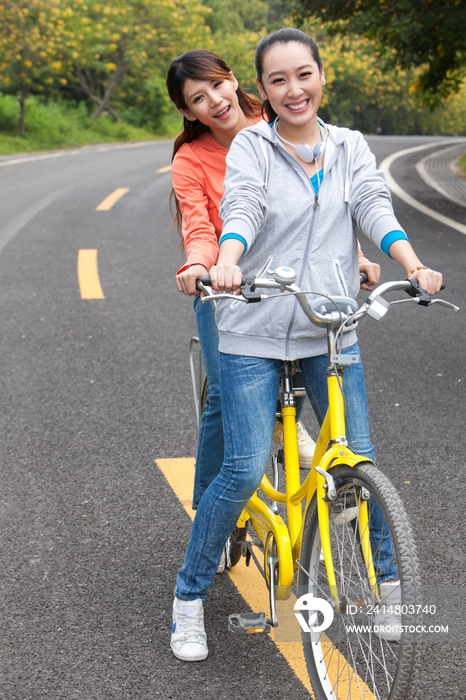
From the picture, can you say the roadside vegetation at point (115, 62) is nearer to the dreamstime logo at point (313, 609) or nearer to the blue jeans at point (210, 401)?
the blue jeans at point (210, 401)

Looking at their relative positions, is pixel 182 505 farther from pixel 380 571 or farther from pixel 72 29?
pixel 72 29

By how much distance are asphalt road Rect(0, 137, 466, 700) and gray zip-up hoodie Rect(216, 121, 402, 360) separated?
40.2 inches

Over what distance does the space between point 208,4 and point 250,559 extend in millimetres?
58708

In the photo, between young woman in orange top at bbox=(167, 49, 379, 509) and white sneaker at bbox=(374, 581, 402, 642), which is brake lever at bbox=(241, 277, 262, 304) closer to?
young woman in orange top at bbox=(167, 49, 379, 509)

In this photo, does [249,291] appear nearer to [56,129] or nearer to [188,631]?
[188,631]

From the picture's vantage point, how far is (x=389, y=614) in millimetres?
2330

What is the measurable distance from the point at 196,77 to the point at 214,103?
101 mm

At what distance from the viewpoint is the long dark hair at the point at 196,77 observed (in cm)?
305

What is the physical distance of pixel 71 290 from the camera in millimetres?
8062

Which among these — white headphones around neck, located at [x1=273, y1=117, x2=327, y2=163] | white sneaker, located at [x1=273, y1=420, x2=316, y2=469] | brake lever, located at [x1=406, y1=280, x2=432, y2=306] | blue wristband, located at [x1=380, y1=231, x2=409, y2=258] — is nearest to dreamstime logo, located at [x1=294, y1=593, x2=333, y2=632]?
white sneaker, located at [x1=273, y1=420, x2=316, y2=469]

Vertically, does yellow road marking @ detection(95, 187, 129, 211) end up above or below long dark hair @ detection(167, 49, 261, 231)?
below

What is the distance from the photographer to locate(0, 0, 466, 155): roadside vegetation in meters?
16.2

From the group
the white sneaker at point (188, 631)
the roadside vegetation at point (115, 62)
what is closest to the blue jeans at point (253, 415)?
the white sneaker at point (188, 631)

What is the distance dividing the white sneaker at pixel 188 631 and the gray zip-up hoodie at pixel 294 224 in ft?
2.79
